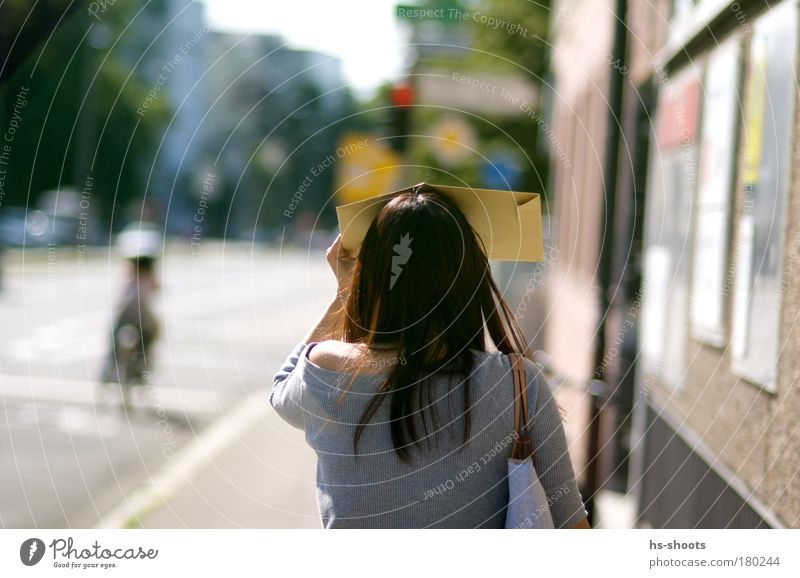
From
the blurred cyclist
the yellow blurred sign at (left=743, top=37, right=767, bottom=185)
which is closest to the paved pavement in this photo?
the blurred cyclist

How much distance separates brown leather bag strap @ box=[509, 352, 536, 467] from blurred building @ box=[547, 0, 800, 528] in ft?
4.33

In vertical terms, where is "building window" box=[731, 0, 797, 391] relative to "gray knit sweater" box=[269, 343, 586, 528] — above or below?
above

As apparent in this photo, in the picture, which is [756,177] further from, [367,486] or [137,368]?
[137,368]

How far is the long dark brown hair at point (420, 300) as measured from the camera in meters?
2.01

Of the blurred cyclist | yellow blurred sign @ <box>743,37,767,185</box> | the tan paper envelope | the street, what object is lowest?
the street

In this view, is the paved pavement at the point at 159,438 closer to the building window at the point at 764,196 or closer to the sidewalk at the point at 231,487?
the sidewalk at the point at 231,487

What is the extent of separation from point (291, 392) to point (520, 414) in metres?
0.52

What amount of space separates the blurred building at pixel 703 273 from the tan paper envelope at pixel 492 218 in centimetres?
115

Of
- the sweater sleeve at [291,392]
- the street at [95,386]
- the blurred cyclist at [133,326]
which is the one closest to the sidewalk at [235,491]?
the street at [95,386]

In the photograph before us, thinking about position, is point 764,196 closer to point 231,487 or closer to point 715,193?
point 715,193

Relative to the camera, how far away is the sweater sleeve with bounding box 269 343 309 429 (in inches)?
82.0

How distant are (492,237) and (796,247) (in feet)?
4.04

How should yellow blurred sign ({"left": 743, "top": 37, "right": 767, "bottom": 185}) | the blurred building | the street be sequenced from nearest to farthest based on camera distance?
the blurred building → yellow blurred sign ({"left": 743, "top": 37, "right": 767, "bottom": 185}) → the street

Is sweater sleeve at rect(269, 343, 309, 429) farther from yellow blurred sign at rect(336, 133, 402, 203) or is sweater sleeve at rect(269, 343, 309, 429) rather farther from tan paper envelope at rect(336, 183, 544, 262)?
yellow blurred sign at rect(336, 133, 402, 203)
